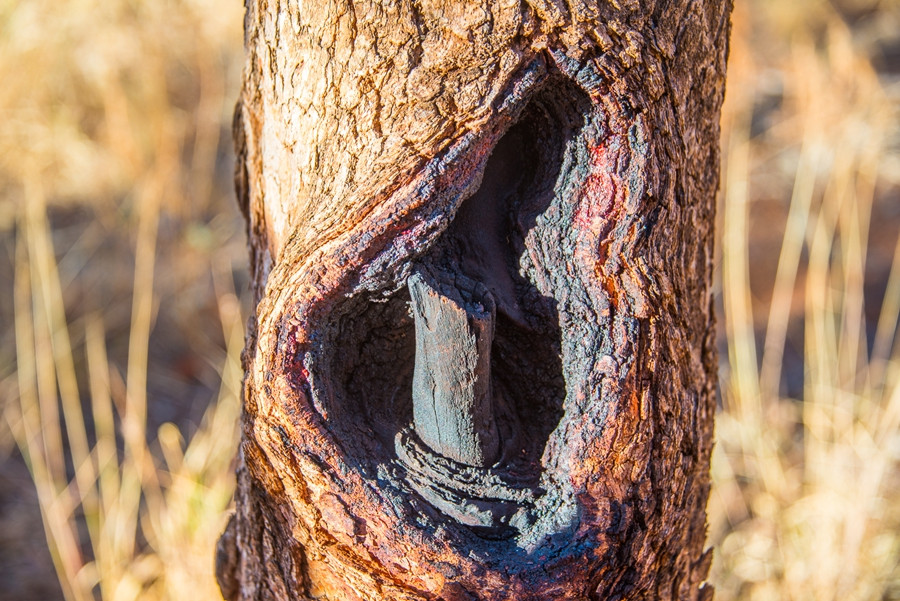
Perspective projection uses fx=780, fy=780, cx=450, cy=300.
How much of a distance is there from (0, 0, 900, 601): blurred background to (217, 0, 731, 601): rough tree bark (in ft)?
3.15

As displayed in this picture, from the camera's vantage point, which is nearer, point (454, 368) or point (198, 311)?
point (454, 368)

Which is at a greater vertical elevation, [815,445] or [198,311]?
[198,311]

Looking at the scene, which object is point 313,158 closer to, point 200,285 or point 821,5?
point 200,285

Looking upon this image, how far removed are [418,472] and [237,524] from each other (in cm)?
35

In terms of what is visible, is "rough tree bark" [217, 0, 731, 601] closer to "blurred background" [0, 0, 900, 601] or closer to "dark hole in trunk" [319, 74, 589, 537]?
"dark hole in trunk" [319, 74, 589, 537]

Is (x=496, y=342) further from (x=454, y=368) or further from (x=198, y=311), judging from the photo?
(x=198, y=311)

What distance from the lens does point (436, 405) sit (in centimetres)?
84

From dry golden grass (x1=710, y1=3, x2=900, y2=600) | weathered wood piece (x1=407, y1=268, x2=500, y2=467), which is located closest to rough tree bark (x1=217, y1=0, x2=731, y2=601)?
weathered wood piece (x1=407, y1=268, x2=500, y2=467)

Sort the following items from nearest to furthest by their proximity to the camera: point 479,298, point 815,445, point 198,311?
point 479,298
point 815,445
point 198,311

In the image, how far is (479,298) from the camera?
2.68ft

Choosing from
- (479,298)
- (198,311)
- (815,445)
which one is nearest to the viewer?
(479,298)

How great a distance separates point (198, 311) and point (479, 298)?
2723mm

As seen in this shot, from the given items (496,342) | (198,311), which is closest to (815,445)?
(496,342)

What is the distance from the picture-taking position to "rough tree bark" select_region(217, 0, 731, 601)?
771 mm
